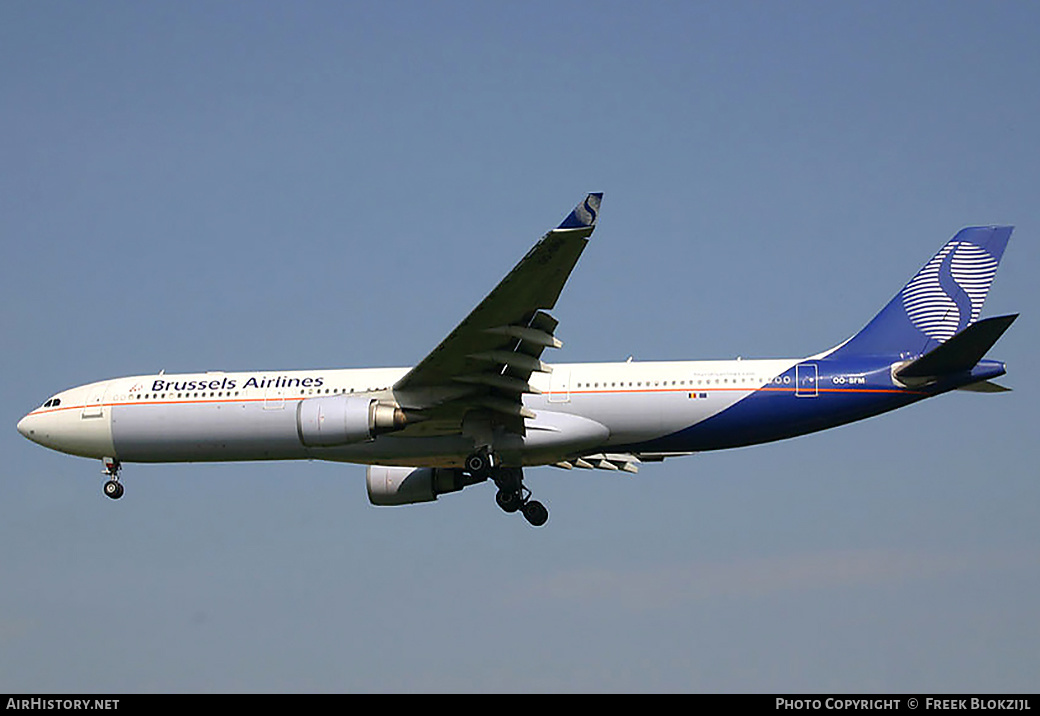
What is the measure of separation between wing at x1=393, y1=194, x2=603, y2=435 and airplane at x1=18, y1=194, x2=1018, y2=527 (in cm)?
4

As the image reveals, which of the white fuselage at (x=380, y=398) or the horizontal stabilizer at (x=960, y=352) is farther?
the white fuselage at (x=380, y=398)

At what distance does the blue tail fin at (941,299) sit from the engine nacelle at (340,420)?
1086 centimetres

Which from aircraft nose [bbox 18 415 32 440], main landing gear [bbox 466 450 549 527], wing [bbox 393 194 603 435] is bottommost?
main landing gear [bbox 466 450 549 527]

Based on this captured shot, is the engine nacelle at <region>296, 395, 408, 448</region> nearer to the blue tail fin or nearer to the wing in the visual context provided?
the wing

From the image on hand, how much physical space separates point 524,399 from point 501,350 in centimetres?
325

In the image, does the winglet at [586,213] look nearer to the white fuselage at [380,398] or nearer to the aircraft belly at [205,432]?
the white fuselage at [380,398]

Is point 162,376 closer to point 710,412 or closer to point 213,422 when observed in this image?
point 213,422

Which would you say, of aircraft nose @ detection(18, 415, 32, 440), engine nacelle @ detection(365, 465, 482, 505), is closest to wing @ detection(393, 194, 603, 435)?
engine nacelle @ detection(365, 465, 482, 505)

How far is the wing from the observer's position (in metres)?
24.9

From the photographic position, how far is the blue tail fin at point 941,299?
31516mm

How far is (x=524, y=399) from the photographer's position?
31500 mm

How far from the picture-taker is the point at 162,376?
33375 millimetres

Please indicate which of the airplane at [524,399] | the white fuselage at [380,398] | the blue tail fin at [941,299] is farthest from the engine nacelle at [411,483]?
the blue tail fin at [941,299]
